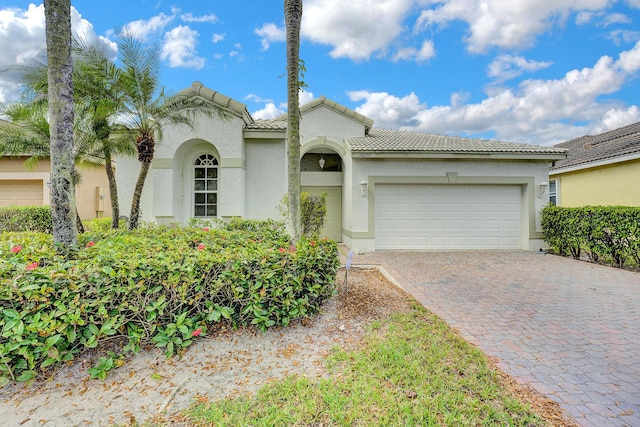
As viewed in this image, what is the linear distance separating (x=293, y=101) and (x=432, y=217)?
836cm

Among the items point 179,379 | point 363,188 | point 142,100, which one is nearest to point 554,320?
point 179,379

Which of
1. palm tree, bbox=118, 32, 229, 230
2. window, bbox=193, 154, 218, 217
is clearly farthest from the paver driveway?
palm tree, bbox=118, 32, 229, 230

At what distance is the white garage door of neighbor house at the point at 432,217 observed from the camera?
1146 cm

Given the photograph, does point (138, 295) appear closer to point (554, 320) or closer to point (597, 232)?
point (554, 320)

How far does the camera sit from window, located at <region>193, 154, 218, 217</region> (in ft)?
36.1

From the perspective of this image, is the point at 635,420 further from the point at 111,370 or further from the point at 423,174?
the point at 423,174

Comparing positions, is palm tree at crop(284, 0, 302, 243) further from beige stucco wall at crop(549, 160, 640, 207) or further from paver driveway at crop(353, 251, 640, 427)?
beige stucco wall at crop(549, 160, 640, 207)

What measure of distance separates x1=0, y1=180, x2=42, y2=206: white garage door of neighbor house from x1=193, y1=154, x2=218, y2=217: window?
9.10m

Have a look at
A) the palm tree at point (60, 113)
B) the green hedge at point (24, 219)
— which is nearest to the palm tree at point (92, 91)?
the palm tree at point (60, 113)

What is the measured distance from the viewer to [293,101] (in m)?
5.12

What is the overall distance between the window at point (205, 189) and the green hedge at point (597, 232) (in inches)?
503

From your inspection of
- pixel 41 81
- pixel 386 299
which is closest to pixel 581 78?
pixel 386 299

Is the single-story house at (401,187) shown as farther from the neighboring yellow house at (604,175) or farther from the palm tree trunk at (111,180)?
the neighboring yellow house at (604,175)

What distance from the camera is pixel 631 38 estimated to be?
1158 cm
